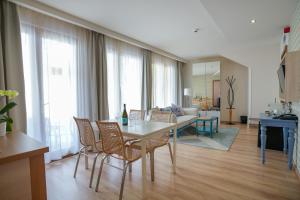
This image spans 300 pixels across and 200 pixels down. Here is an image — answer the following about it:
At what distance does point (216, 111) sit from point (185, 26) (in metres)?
3.88

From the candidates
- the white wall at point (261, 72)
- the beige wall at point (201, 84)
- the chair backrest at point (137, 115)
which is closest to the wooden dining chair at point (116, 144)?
the chair backrest at point (137, 115)

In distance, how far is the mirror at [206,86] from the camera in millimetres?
6547

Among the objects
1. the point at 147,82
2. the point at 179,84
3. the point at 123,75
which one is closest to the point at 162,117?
the point at 123,75

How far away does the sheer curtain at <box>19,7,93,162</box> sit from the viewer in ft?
8.67

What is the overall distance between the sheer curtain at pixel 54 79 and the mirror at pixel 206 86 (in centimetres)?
484

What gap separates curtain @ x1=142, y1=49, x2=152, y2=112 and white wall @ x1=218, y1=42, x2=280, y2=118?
2954mm

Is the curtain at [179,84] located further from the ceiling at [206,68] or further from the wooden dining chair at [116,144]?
the wooden dining chair at [116,144]

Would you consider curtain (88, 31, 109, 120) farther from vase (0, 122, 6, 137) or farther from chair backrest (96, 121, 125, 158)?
vase (0, 122, 6, 137)

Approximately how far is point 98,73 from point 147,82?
→ 1.83 m

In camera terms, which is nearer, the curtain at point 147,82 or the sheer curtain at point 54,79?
the sheer curtain at point 54,79

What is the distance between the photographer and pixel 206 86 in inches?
266

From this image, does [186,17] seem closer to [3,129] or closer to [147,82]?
[147,82]

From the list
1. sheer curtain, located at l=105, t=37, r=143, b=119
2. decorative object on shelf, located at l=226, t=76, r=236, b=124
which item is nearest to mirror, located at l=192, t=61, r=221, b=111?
decorative object on shelf, located at l=226, t=76, r=236, b=124

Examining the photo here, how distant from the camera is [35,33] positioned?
8.79ft
